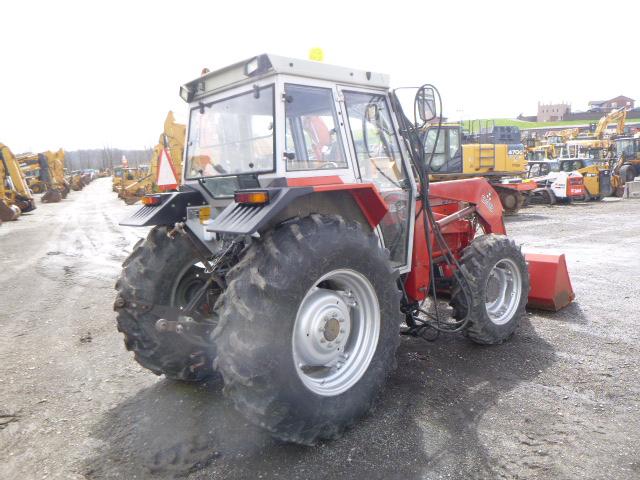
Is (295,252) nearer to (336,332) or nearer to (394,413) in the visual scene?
(336,332)

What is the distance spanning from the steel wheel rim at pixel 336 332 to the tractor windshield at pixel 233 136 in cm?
92

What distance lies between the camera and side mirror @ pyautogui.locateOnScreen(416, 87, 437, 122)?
355cm

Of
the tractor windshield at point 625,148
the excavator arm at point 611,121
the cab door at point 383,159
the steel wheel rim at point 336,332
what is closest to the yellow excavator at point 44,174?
the cab door at point 383,159

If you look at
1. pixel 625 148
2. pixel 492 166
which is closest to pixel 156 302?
pixel 492 166

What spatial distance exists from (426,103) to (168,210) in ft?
6.94

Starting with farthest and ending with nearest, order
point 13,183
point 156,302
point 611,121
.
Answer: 1. point 611,121
2. point 13,183
3. point 156,302

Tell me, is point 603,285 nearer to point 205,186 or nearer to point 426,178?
point 426,178

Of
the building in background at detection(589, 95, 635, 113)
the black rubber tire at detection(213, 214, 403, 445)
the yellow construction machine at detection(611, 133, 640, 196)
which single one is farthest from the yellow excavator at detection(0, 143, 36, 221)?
the building in background at detection(589, 95, 635, 113)

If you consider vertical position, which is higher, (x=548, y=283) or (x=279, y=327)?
(x=279, y=327)

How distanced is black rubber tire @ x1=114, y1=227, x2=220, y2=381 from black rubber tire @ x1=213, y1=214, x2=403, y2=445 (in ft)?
3.38

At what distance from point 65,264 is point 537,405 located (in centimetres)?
886

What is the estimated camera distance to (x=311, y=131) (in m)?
3.35

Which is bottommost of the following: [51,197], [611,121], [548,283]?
[51,197]

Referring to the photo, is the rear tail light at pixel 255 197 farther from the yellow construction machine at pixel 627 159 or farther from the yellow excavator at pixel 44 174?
the yellow excavator at pixel 44 174
